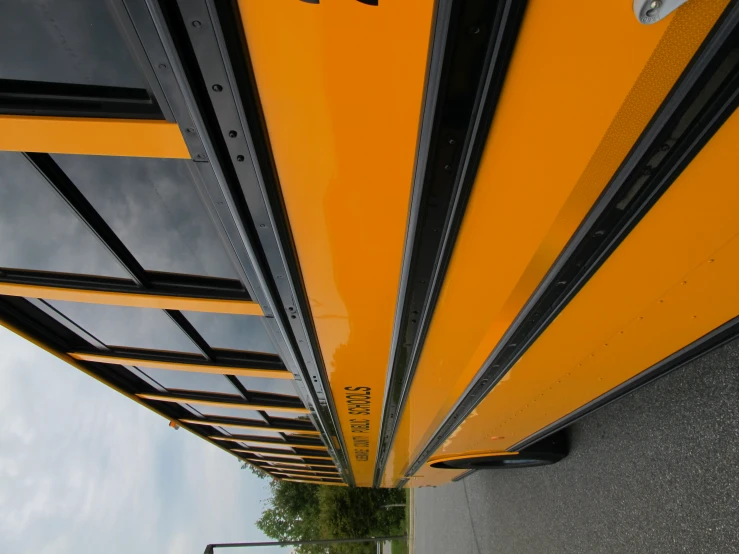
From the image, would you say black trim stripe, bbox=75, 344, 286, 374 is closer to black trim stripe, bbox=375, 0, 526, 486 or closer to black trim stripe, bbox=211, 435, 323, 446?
black trim stripe, bbox=375, 0, 526, 486

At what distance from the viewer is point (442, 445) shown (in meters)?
3.25

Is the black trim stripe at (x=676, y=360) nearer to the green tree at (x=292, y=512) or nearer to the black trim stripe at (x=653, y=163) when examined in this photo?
the black trim stripe at (x=653, y=163)

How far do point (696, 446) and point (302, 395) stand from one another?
6.07 ft

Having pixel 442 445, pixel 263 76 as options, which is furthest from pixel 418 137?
pixel 442 445

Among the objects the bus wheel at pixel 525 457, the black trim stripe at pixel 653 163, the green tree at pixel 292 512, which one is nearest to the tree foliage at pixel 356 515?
the green tree at pixel 292 512

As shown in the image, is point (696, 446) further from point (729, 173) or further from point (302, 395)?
point (302, 395)

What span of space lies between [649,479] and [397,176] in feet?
6.95

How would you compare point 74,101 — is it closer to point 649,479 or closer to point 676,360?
point 676,360

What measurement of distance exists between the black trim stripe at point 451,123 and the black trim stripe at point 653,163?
27 centimetres

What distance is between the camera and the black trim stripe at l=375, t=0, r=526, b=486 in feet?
2.45

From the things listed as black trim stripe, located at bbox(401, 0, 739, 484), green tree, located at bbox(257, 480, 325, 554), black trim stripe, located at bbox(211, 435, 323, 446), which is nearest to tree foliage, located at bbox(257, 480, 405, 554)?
green tree, located at bbox(257, 480, 325, 554)

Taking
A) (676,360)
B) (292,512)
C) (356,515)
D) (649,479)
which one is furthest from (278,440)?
(292,512)

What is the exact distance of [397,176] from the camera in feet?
3.45

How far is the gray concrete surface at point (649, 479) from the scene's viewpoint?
182cm
